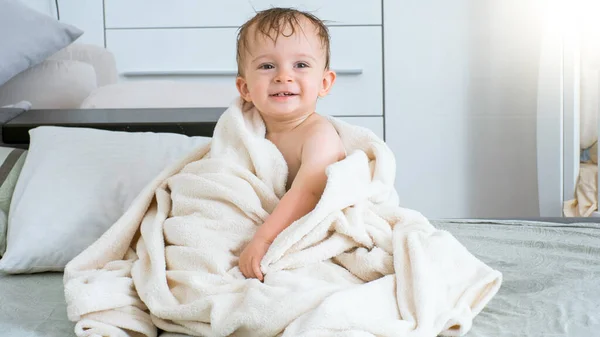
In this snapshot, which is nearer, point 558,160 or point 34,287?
point 34,287

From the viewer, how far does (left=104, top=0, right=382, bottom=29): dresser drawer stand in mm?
3238

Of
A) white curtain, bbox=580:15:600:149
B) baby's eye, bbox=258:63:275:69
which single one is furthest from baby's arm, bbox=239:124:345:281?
white curtain, bbox=580:15:600:149

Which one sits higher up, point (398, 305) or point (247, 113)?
point (247, 113)

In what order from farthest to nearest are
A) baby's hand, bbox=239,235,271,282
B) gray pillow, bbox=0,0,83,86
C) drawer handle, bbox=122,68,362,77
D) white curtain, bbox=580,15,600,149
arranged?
drawer handle, bbox=122,68,362,77 → white curtain, bbox=580,15,600,149 → gray pillow, bbox=0,0,83,86 → baby's hand, bbox=239,235,271,282

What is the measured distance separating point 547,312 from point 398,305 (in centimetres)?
22

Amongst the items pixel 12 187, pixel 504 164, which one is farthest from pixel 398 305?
pixel 504 164

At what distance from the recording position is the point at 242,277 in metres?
1.22

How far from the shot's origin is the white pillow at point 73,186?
1.49 metres

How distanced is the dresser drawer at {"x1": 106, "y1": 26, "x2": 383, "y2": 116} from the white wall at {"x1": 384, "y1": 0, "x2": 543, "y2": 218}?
0.28 feet

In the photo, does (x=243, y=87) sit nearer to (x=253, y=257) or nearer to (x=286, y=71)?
(x=286, y=71)

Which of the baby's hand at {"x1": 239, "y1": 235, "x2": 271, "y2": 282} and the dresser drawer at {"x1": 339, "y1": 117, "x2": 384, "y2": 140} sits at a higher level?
the dresser drawer at {"x1": 339, "y1": 117, "x2": 384, "y2": 140}

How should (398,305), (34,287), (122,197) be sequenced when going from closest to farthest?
1. (398,305)
2. (34,287)
3. (122,197)

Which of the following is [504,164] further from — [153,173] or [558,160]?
[153,173]

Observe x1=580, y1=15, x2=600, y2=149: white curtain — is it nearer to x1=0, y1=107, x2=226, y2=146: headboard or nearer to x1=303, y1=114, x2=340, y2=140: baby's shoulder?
x1=0, y1=107, x2=226, y2=146: headboard
